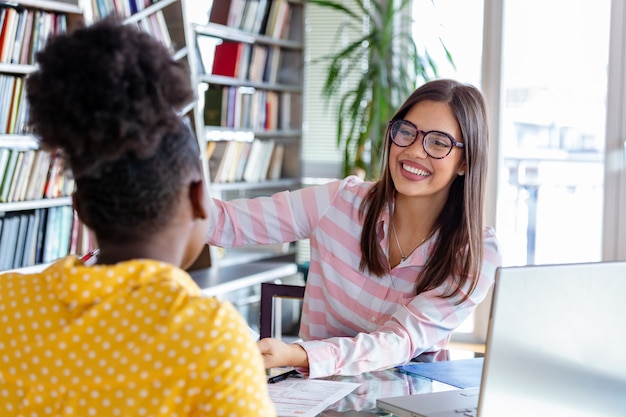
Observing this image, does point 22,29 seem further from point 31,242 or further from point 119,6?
point 31,242

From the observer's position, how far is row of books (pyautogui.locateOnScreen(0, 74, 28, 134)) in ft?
10.1

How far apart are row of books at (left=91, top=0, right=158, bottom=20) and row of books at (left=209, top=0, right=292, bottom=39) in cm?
54

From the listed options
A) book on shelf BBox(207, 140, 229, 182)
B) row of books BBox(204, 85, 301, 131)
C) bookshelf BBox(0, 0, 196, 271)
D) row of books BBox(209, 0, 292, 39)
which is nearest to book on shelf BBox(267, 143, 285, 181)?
row of books BBox(204, 85, 301, 131)

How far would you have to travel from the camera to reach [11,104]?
10.3 ft

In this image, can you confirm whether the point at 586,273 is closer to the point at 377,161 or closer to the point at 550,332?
the point at 550,332

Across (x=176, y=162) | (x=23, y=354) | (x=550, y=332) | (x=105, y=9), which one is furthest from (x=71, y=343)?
(x=105, y=9)

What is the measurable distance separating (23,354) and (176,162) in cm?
27

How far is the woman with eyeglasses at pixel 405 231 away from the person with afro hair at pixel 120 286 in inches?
34.2

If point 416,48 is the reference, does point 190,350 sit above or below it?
below

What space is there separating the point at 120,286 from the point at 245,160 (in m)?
3.59

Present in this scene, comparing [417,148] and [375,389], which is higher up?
[417,148]

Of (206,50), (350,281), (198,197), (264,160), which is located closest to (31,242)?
(206,50)

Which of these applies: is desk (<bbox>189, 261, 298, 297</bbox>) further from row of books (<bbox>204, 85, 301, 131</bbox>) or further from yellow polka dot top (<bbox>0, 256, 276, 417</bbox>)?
yellow polka dot top (<bbox>0, 256, 276, 417</bbox>)

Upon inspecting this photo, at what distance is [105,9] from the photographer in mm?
3441
